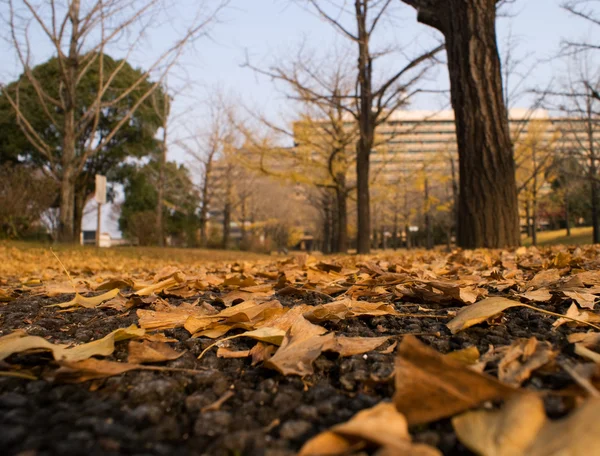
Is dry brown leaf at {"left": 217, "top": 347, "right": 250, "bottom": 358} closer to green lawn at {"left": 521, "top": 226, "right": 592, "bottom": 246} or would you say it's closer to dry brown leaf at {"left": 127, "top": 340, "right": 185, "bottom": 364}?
dry brown leaf at {"left": 127, "top": 340, "right": 185, "bottom": 364}

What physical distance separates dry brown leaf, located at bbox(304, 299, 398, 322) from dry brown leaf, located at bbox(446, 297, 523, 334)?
8.4 inches

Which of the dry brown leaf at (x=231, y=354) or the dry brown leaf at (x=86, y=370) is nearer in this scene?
the dry brown leaf at (x=86, y=370)

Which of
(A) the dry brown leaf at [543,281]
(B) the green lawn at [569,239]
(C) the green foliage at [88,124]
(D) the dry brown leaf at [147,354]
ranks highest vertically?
(C) the green foliage at [88,124]

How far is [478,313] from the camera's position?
35.7 inches

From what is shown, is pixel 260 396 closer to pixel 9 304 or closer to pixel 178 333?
pixel 178 333

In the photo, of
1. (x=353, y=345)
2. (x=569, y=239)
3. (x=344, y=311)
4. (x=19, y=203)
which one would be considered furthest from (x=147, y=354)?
(x=569, y=239)

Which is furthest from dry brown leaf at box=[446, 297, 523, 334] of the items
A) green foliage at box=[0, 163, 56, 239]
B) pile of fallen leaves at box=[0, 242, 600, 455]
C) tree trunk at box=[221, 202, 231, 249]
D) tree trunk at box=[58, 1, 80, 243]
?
tree trunk at box=[221, 202, 231, 249]

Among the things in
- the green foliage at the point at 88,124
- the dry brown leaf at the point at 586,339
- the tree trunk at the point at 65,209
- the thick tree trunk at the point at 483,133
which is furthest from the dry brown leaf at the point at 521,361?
the green foliage at the point at 88,124

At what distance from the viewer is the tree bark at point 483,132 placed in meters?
4.35

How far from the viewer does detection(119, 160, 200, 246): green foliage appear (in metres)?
23.2

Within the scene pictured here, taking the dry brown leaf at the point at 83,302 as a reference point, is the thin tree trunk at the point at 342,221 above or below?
above

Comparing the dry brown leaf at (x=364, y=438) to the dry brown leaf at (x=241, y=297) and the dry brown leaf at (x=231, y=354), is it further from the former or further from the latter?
the dry brown leaf at (x=241, y=297)

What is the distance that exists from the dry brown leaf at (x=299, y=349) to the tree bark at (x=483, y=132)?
3940mm

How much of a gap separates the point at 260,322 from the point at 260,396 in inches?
15.5
